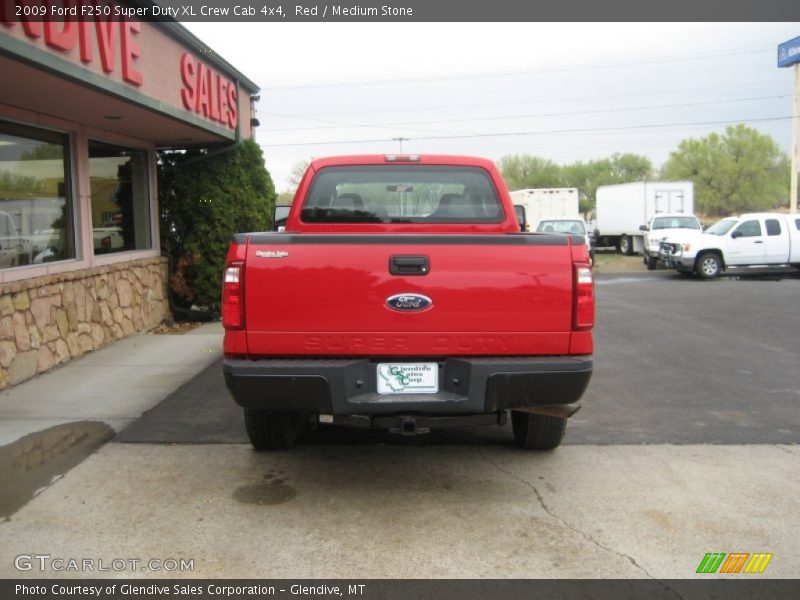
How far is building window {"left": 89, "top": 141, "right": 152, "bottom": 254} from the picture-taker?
31.0ft

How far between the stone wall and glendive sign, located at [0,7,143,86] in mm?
2315

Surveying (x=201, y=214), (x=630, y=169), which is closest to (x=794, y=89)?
(x=201, y=214)

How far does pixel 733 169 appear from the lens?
193 ft

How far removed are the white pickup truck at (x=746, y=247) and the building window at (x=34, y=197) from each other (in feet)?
52.7

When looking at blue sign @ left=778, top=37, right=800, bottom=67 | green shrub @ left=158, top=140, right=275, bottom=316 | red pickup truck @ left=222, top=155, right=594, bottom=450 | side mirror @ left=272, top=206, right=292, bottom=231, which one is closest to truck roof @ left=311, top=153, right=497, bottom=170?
side mirror @ left=272, top=206, right=292, bottom=231

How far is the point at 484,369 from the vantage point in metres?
3.89

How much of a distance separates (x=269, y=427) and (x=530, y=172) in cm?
8268

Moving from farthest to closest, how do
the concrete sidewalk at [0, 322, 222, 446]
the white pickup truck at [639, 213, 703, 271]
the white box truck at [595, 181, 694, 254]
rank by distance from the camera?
the white box truck at [595, 181, 694, 254] → the white pickup truck at [639, 213, 703, 271] → the concrete sidewalk at [0, 322, 222, 446]

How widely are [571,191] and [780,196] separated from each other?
37.7m

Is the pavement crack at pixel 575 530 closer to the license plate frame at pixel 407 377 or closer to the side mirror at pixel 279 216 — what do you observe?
the license plate frame at pixel 407 377

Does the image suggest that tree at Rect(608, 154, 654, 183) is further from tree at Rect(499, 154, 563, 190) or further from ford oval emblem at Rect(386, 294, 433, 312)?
ford oval emblem at Rect(386, 294, 433, 312)

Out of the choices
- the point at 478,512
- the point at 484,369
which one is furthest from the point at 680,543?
the point at 484,369

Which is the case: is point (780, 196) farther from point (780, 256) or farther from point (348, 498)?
point (348, 498)

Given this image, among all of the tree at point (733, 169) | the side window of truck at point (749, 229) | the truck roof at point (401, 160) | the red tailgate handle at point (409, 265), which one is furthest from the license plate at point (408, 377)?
the tree at point (733, 169)
